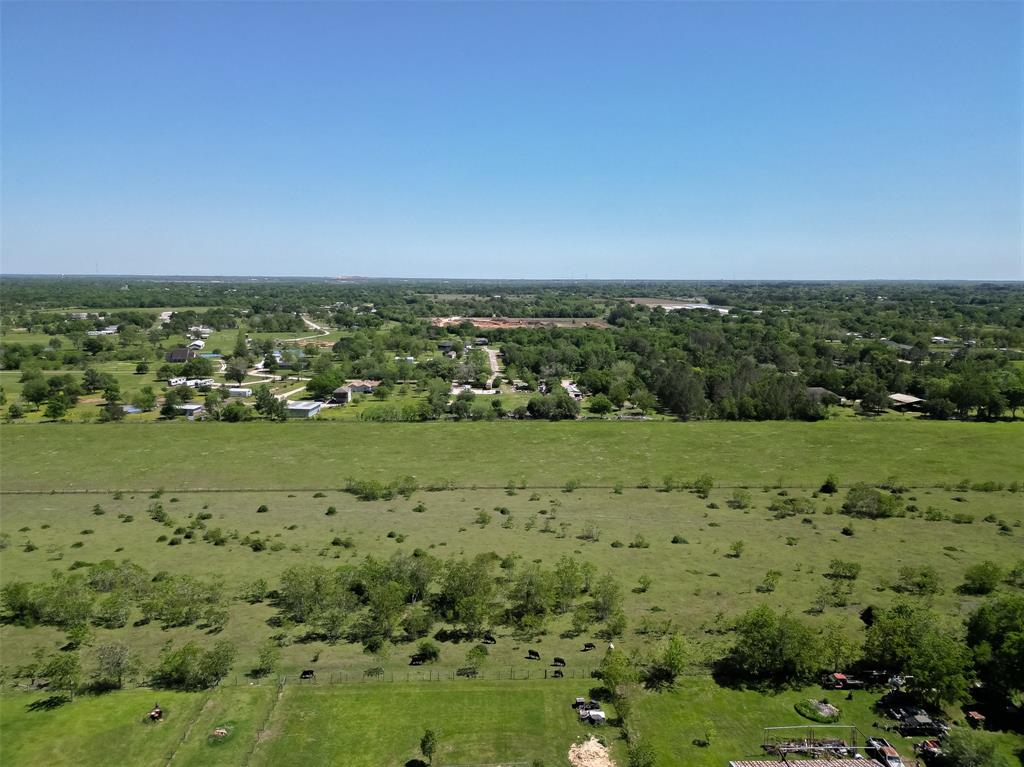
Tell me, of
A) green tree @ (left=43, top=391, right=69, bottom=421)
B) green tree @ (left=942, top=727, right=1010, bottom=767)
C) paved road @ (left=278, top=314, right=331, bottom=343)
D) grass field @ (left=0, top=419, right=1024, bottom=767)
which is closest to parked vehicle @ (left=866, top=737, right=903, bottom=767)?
grass field @ (left=0, top=419, right=1024, bottom=767)

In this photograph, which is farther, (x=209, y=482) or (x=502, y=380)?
(x=502, y=380)

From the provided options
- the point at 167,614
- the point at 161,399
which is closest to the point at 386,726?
the point at 167,614

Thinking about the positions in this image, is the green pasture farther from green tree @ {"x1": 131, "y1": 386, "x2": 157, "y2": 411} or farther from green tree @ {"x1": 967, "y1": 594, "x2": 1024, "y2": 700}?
green tree @ {"x1": 131, "y1": 386, "x2": 157, "y2": 411}

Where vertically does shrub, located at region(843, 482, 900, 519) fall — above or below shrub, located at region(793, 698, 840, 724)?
above

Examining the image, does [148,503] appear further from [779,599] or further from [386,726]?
[779,599]

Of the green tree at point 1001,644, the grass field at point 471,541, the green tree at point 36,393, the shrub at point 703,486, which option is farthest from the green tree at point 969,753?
the green tree at point 36,393

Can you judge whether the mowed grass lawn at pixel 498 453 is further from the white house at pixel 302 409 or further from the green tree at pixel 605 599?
the green tree at pixel 605 599

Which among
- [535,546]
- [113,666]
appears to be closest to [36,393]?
[113,666]
